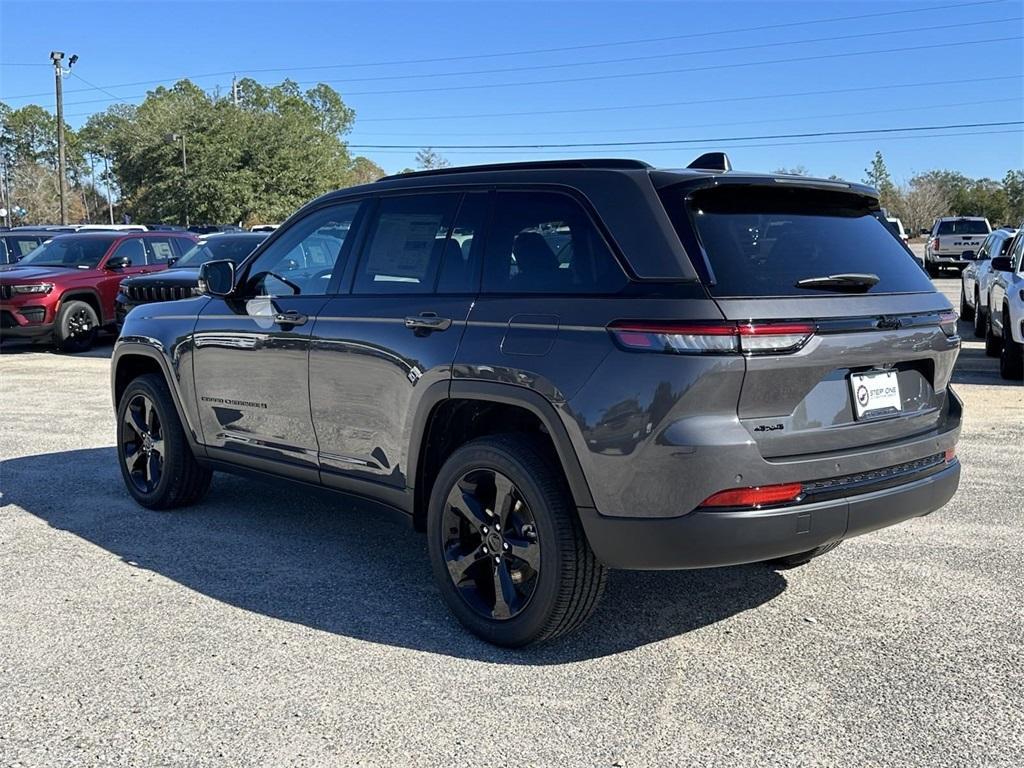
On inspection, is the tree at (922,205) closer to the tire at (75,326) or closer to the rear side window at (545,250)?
the tire at (75,326)

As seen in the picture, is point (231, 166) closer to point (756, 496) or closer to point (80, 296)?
point (80, 296)

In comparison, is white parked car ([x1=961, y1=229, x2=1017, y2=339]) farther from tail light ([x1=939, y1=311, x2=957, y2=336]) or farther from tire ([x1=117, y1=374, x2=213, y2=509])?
tire ([x1=117, y1=374, x2=213, y2=509])

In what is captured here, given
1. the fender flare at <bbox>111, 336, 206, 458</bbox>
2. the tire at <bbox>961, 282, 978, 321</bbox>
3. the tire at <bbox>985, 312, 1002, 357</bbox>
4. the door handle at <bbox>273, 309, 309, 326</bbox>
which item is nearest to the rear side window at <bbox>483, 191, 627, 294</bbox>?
the door handle at <bbox>273, 309, 309, 326</bbox>

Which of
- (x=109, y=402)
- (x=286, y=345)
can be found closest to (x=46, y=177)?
(x=109, y=402)

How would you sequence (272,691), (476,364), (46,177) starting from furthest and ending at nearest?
(46,177) → (476,364) → (272,691)

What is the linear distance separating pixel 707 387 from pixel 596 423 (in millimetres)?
416

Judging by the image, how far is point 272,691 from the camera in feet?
11.9

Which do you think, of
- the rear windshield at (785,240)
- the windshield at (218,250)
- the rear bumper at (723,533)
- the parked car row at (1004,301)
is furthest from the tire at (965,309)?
the rear bumper at (723,533)

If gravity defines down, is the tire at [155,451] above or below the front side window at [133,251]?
below

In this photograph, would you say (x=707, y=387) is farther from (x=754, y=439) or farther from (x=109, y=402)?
(x=109, y=402)

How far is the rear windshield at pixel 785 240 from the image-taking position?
356cm

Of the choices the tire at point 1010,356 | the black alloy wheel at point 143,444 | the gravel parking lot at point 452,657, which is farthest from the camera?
the tire at point 1010,356

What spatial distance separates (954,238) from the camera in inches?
1235

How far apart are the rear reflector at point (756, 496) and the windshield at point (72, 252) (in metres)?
14.5
